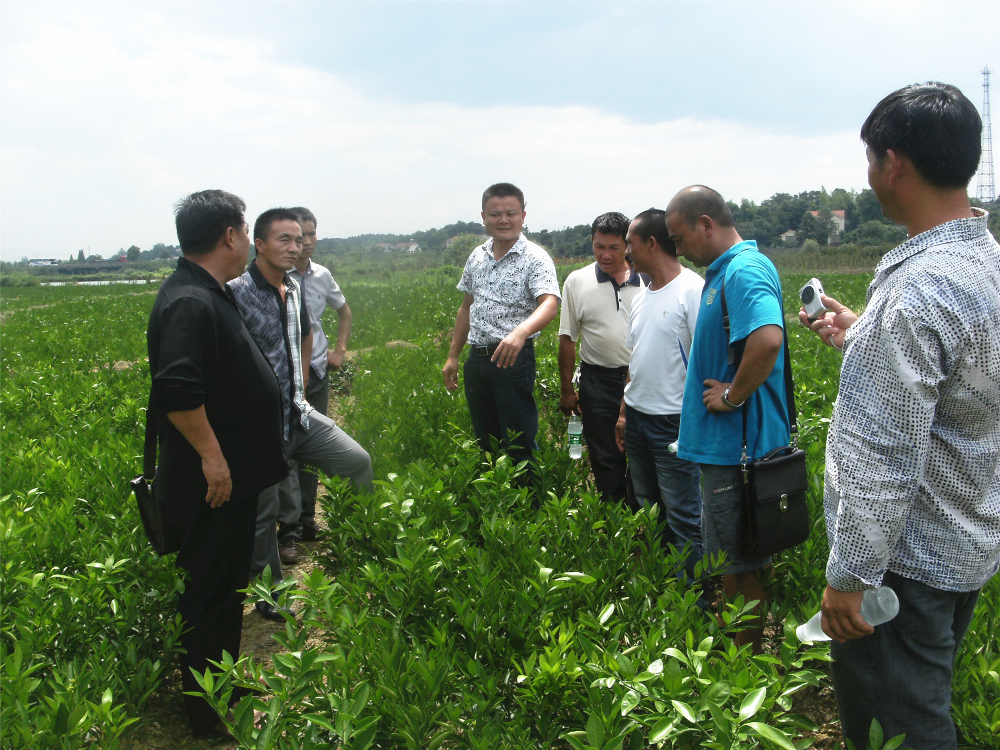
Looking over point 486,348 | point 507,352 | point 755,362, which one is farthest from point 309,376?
point 755,362

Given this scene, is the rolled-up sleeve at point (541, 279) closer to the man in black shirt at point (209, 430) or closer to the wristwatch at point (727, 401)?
the wristwatch at point (727, 401)

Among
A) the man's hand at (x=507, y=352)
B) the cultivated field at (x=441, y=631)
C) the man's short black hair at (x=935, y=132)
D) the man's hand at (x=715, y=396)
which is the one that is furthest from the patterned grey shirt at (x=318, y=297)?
the man's short black hair at (x=935, y=132)

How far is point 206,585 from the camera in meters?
2.73

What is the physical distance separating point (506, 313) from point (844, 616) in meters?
2.96

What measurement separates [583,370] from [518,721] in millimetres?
2914

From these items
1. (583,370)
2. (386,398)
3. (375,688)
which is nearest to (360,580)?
(375,688)

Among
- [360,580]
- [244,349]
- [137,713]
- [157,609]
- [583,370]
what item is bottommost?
[137,713]

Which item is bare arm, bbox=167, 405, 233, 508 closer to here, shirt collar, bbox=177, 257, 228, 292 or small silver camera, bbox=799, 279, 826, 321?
shirt collar, bbox=177, 257, 228, 292

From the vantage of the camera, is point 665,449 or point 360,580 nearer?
point 360,580

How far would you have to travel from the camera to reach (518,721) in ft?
5.86

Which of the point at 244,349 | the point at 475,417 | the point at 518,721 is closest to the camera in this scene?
the point at 518,721

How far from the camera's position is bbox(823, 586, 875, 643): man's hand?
1.54 m

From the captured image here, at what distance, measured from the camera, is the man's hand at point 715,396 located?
265cm

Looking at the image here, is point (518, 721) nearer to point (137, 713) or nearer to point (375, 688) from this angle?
point (375, 688)
